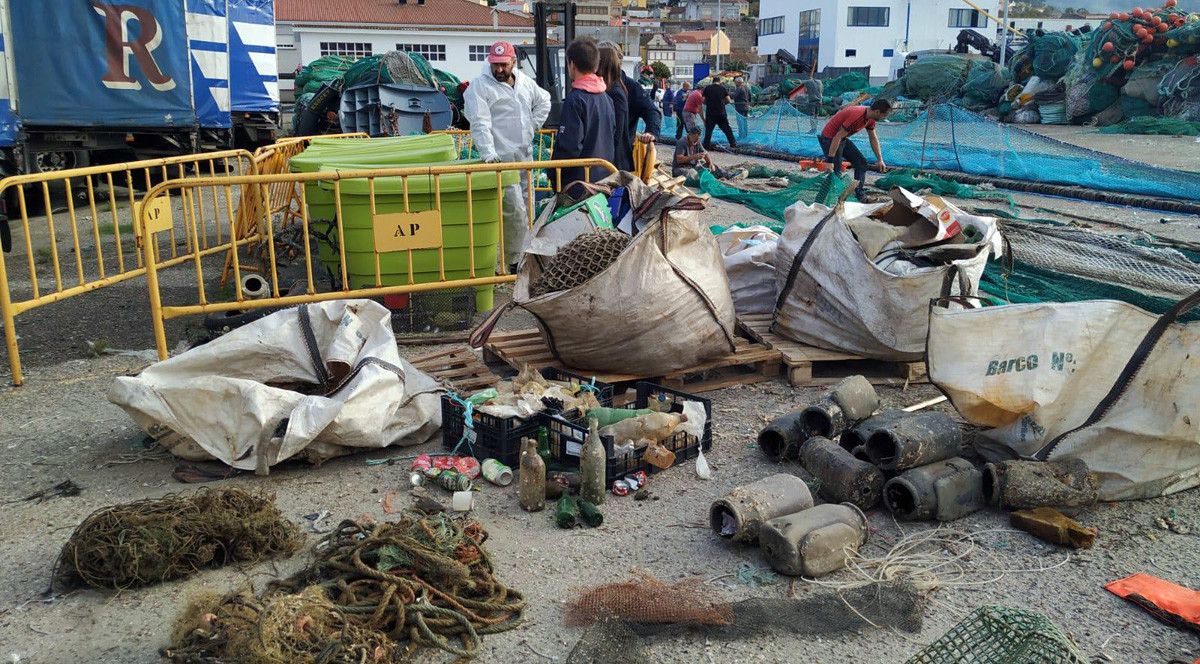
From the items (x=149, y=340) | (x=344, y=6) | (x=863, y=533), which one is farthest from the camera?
(x=344, y=6)

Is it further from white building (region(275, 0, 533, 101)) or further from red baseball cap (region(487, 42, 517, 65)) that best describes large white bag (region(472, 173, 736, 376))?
white building (region(275, 0, 533, 101))

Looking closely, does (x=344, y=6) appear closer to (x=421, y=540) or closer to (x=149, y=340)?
(x=149, y=340)

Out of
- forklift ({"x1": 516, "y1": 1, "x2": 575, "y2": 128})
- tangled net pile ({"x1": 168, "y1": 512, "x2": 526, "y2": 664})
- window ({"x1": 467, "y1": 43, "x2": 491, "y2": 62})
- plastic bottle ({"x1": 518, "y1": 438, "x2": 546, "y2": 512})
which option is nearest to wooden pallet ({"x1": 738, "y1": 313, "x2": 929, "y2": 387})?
plastic bottle ({"x1": 518, "y1": 438, "x2": 546, "y2": 512})

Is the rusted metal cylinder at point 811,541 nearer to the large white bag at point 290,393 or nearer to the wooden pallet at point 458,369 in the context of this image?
the large white bag at point 290,393

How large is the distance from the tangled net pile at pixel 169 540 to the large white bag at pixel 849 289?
3253mm

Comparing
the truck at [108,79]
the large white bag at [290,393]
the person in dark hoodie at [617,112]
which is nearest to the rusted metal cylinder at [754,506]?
the large white bag at [290,393]

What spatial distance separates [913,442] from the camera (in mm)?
3650

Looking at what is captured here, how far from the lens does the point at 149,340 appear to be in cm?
608

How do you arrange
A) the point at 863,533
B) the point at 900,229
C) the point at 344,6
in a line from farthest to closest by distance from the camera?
the point at 344,6, the point at 900,229, the point at 863,533

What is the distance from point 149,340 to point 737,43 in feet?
278

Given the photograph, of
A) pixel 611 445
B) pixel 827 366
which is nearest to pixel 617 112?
pixel 827 366

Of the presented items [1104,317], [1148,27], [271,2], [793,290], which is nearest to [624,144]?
[793,290]

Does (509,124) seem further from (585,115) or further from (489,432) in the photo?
(489,432)

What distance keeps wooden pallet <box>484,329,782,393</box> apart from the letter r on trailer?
7816 millimetres
